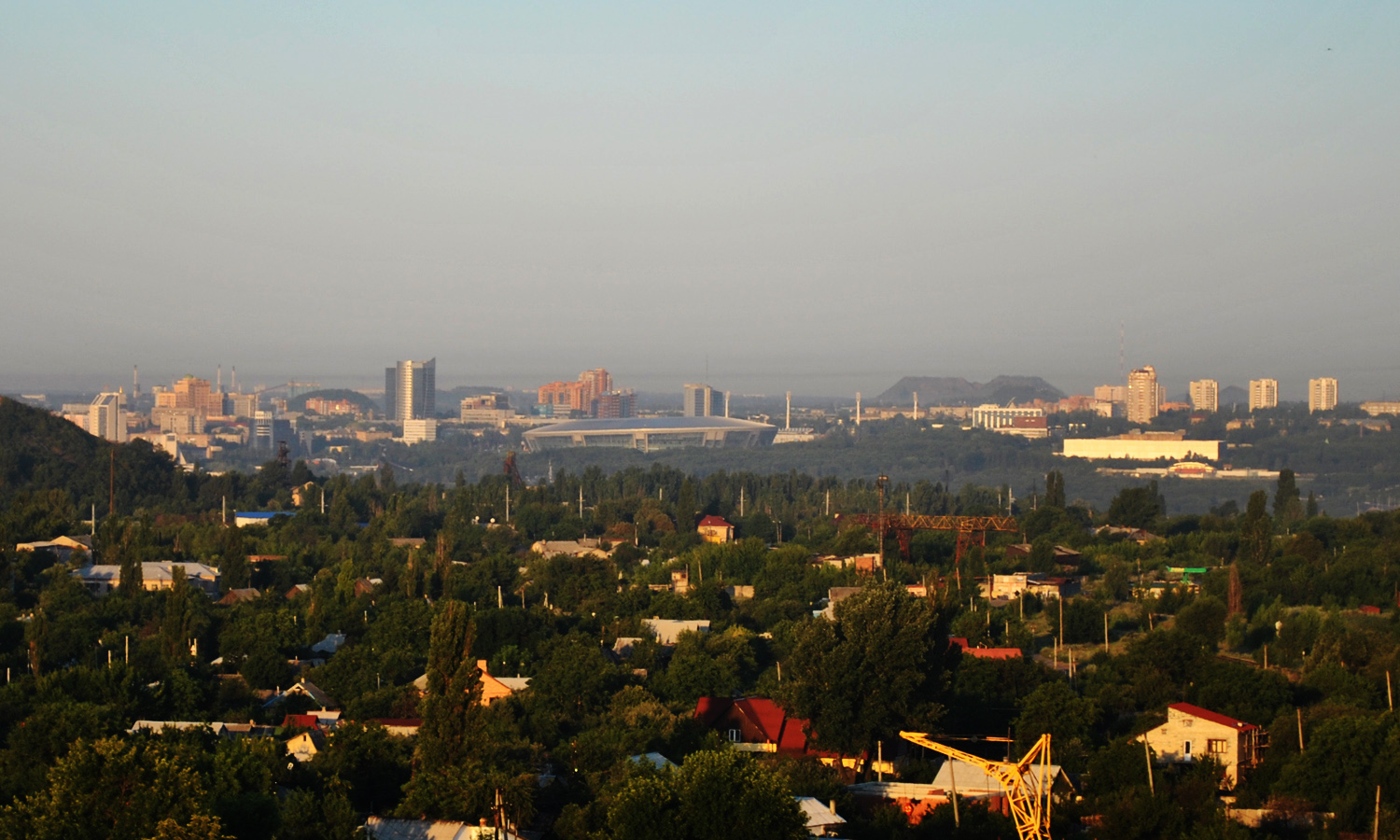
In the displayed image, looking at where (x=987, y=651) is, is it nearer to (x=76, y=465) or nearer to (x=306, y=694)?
(x=306, y=694)

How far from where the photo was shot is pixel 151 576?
3403 centimetres

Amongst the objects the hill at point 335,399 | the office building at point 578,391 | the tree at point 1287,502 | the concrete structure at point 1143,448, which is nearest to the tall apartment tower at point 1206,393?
the concrete structure at point 1143,448

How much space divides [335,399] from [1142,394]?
96410 millimetres

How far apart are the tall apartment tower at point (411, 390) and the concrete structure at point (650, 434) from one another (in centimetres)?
3051

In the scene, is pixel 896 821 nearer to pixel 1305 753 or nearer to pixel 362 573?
pixel 1305 753

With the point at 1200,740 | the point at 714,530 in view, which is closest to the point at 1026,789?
the point at 1200,740

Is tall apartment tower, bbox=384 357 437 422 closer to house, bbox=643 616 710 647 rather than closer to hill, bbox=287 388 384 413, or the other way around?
hill, bbox=287 388 384 413

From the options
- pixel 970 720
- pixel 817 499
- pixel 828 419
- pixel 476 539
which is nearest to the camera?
pixel 970 720

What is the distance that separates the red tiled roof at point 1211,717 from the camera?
17.8 metres

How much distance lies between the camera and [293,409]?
18775 cm

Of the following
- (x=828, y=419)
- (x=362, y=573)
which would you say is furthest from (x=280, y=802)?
(x=828, y=419)

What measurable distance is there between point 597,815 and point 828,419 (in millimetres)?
164197

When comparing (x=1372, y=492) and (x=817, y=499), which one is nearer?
(x=817, y=499)

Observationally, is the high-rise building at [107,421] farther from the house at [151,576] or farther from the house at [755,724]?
the house at [755,724]
